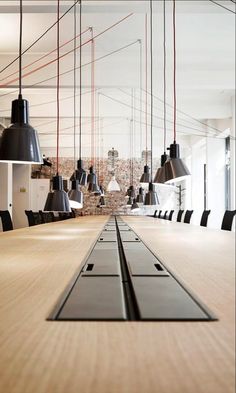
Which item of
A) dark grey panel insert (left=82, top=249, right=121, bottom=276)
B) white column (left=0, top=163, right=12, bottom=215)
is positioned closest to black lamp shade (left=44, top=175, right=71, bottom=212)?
dark grey panel insert (left=82, top=249, right=121, bottom=276)

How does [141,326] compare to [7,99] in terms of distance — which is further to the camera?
[7,99]

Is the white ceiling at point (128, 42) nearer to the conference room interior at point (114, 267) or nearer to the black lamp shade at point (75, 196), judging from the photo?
the conference room interior at point (114, 267)

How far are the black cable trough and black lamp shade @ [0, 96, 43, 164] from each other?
1.14 m

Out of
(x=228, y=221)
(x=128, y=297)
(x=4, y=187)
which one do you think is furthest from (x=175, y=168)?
(x=4, y=187)

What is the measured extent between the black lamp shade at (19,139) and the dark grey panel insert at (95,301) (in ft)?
4.43

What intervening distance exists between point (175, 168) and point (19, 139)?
6.17 feet

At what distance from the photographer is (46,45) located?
21.2 ft

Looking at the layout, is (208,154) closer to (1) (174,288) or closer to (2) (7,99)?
(2) (7,99)

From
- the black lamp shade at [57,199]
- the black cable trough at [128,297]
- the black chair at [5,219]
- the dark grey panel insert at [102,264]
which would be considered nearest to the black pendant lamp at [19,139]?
the dark grey panel insert at [102,264]

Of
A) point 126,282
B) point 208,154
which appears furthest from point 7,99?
point 126,282

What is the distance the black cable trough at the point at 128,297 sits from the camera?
2.53 feet

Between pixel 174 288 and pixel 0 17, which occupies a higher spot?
pixel 0 17

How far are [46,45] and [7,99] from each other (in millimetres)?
2686

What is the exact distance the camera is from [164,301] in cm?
87
